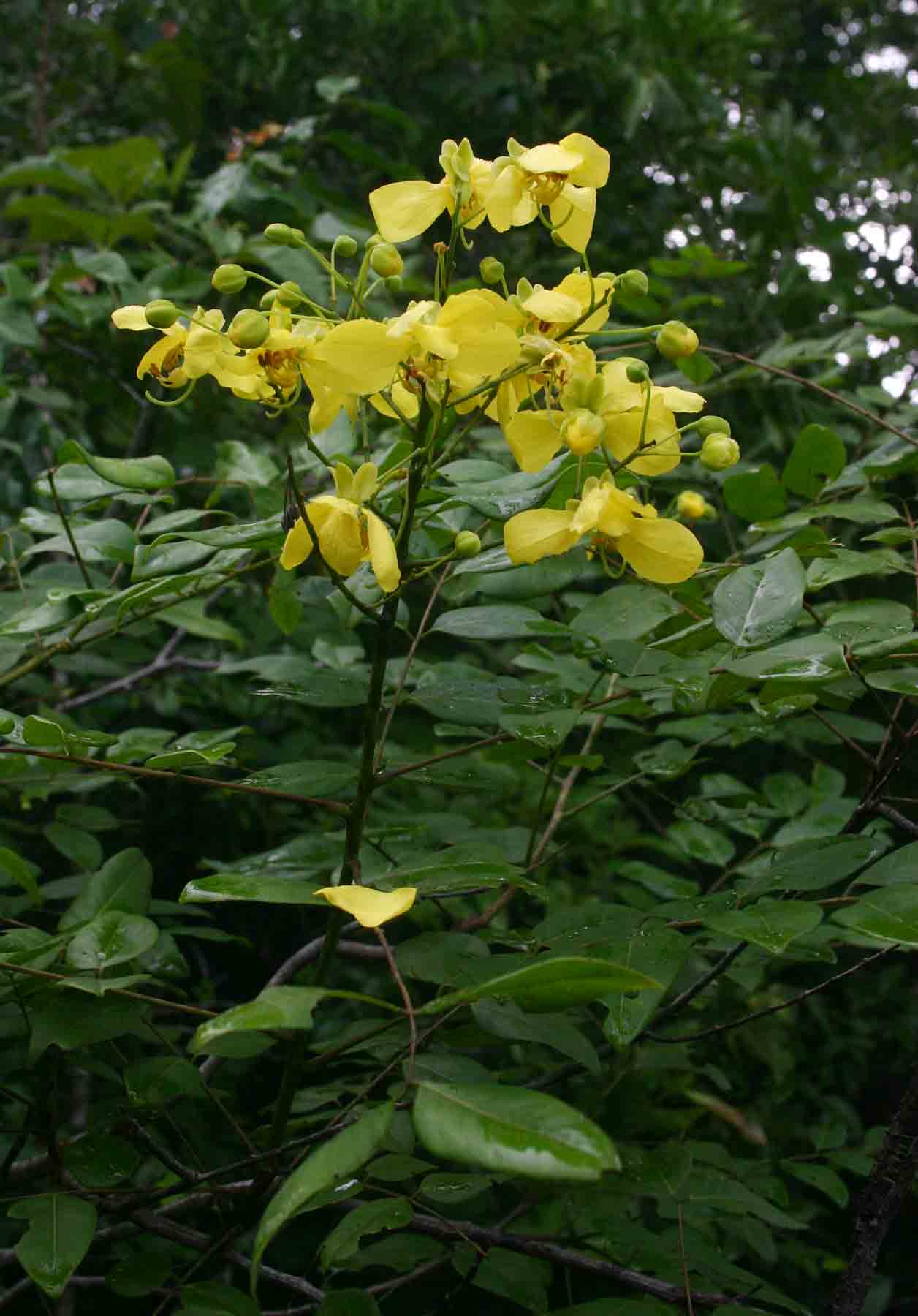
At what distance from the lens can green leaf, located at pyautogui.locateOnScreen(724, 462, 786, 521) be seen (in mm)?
855

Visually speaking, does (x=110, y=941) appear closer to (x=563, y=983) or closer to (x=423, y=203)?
(x=563, y=983)

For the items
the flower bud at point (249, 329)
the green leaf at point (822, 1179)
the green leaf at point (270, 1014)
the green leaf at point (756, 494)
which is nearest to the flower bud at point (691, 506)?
the green leaf at point (756, 494)

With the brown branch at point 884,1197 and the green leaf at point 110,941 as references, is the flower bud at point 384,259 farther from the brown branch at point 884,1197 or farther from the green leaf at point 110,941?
the brown branch at point 884,1197

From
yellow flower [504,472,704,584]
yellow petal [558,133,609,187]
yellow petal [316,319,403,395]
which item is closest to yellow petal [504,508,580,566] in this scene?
yellow flower [504,472,704,584]

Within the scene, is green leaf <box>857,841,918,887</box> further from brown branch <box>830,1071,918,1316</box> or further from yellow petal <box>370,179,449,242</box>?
yellow petal <box>370,179,449,242</box>

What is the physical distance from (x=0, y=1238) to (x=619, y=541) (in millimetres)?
887

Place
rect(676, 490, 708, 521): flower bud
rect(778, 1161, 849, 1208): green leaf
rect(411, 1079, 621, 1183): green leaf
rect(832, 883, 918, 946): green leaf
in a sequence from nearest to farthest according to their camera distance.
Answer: rect(411, 1079, 621, 1183): green leaf
rect(832, 883, 918, 946): green leaf
rect(676, 490, 708, 521): flower bud
rect(778, 1161, 849, 1208): green leaf

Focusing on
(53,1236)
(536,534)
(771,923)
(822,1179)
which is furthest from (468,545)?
(822,1179)

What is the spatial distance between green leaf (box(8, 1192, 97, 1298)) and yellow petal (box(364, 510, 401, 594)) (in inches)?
16.6

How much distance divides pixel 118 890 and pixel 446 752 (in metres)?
0.32

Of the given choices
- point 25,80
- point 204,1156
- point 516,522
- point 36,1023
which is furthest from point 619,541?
point 25,80

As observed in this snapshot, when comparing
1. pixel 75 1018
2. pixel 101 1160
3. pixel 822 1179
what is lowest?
pixel 822 1179

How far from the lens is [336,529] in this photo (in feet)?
1.93

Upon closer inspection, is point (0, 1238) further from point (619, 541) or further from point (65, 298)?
point (65, 298)
